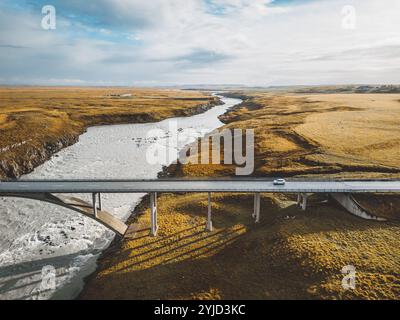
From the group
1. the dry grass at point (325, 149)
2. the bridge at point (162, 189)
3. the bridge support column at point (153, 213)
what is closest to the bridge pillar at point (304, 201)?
the bridge at point (162, 189)

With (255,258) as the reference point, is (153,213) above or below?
above

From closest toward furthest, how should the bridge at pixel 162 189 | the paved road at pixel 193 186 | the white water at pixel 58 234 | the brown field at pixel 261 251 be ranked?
the brown field at pixel 261 251
the white water at pixel 58 234
the bridge at pixel 162 189
the paved road at pixel 193 186

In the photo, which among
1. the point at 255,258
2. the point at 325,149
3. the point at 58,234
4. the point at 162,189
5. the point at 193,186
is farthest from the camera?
the point at 325,149

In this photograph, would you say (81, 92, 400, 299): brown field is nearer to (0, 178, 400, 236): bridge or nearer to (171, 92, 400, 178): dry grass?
(171, 92, 400, 178): dry grass

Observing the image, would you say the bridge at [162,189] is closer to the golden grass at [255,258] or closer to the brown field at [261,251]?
the brown field at [261,251]

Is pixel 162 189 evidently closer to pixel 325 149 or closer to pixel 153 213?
pixel 153 213

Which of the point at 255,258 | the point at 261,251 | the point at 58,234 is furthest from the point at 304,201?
the point at 58,234
